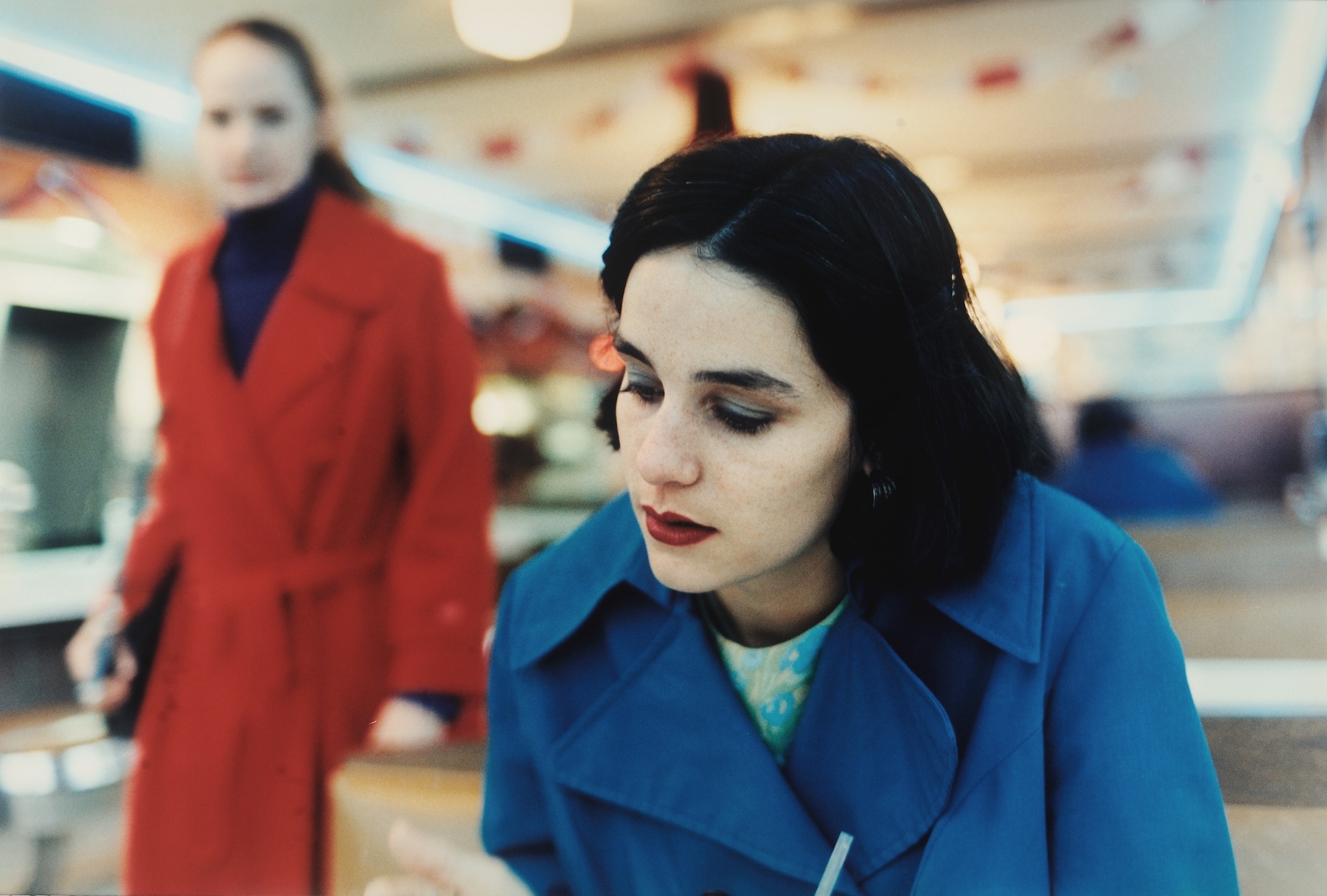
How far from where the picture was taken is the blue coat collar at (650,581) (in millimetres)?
586

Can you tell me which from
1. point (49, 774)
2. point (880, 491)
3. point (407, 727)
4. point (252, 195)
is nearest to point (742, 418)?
point (880, 491)

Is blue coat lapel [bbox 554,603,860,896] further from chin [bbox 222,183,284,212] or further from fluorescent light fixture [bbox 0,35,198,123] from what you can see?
fluorescent light fixture [bbox 0,35,198,123]

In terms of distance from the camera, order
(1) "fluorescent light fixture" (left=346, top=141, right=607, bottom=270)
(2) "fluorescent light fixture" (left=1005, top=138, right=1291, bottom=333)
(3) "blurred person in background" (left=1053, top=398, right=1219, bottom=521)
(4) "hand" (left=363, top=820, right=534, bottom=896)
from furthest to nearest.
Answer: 1. (3) "blurred person in background" (left=1053, top=398, right=1219, bottom=521)
2. (1) "fluorescent light fixture" (left=346, top=141, right=607, bottom=270)
3. (2) "fluorescent light fixture" (left=1005, top=138, right=1291, bottom=333)
4. (4) "hand" (left=363, top=820, right=534, bottom=896)

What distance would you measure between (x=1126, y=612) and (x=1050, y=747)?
0.10 metres

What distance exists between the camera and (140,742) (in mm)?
1030

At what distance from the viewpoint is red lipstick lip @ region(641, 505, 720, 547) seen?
22.6 inches

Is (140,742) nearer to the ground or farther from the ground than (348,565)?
nearer to the ground

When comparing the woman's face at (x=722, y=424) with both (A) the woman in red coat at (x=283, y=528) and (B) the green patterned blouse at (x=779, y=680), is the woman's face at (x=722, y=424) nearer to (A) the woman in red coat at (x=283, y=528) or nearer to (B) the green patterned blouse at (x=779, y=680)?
(B) the green patterned blouse at (x=779, y=680)

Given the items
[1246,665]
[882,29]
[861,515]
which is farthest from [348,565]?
[882,29]

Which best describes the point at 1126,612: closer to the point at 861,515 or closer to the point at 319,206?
the point at 861,515

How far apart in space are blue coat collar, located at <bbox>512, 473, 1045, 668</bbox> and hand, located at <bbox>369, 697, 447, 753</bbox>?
32 cm

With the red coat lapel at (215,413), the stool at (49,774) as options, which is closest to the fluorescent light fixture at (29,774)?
the stool at (49,774)

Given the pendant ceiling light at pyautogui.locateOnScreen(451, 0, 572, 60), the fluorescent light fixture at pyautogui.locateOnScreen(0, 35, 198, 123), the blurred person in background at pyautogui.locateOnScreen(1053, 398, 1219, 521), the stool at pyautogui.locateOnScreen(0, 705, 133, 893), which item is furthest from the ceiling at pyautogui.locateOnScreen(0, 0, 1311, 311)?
the stool at pyautogui.locateOnScreen(0, 705, 133, 893)

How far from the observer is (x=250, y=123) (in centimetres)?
99
